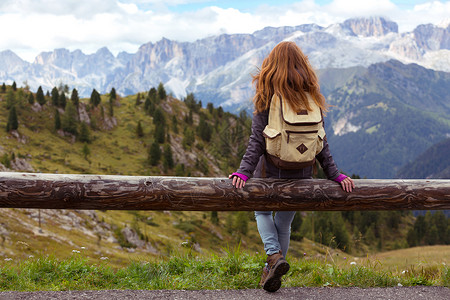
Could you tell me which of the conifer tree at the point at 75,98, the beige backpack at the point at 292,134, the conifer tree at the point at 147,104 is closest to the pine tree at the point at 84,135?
the conifer tree at the point at 75,98

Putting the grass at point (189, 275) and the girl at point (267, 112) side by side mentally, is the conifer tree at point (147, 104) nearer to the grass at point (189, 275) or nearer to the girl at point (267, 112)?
the grass at point (189, 275)

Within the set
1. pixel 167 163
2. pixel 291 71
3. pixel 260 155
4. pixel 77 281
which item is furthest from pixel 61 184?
pixel 167 163

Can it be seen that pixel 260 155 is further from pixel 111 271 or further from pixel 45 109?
pixel 45 109

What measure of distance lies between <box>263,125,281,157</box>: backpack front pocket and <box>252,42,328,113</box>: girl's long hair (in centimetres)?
39

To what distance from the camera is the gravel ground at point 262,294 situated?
16.8ft

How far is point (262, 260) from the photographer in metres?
6.45

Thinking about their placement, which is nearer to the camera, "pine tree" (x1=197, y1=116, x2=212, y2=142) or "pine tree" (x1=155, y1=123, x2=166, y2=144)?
"pine tree" (x1=155, y1=123, x2=166, y2=144)

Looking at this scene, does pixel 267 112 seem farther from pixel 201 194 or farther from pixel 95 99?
pixel 95 99

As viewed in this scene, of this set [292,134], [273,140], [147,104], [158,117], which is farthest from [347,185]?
[147,104]

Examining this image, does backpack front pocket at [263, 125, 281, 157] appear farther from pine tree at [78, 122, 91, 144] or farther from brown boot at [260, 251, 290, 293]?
pine tree at [78, 122, 91, 144]

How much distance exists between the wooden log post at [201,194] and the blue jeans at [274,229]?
0.42 meters

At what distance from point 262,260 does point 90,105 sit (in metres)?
121

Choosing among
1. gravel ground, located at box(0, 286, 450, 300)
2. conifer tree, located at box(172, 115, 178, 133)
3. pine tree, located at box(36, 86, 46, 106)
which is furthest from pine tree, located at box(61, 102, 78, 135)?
gravel ground, located at box(0, 286, 450, 300)

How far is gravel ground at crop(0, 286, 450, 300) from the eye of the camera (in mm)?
5121
